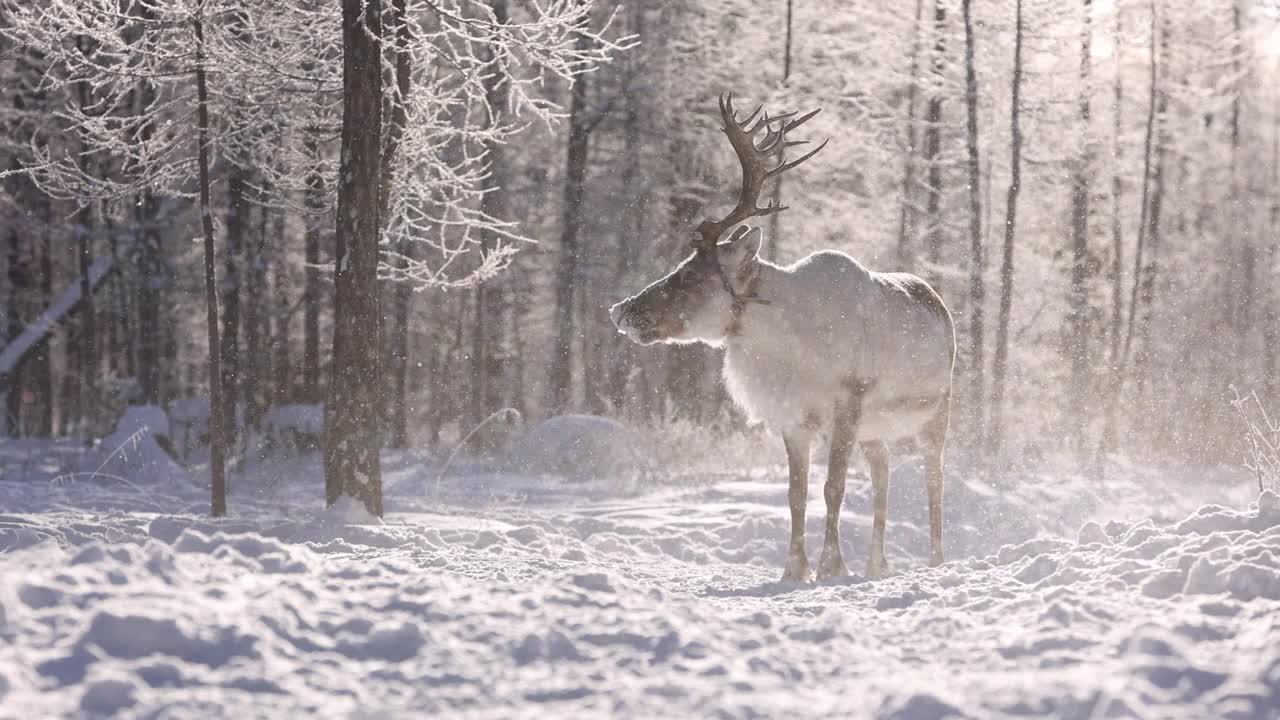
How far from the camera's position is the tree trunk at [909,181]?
20047 mm

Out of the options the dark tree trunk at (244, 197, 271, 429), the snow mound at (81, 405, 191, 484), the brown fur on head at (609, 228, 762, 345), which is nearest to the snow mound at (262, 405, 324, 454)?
the dark tree trunk at (244, 197, 271, 429)

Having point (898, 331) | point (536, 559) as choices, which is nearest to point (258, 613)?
point (536, 559)

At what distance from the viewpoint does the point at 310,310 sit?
21.9 m

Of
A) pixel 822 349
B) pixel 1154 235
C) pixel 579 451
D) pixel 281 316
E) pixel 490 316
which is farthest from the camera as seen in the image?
pixel 490 316

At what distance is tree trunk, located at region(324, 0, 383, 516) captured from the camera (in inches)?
338

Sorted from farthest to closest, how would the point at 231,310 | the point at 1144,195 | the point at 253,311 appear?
the point at 1144,195 < the point at 253,311 < the point at 231,310

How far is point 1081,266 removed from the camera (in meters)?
22.2

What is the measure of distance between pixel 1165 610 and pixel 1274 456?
15.6 feet

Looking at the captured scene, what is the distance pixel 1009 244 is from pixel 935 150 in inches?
109

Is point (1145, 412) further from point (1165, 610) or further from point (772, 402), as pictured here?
point (1165, 610)

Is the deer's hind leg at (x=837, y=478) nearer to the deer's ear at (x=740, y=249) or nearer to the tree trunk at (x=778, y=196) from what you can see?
the deer's ear at (x=740, y=249)

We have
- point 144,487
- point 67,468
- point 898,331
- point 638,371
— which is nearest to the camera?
point 898,331

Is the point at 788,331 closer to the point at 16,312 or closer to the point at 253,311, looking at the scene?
the point at 253,311

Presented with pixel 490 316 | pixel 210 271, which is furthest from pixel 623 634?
pixel 490 316
